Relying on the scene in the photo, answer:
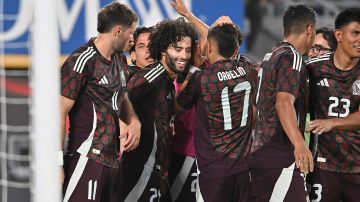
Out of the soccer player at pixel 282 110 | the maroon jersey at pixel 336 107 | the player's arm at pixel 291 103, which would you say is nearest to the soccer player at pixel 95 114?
the soccer player at pixel 282 110

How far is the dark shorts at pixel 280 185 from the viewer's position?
6294 mm

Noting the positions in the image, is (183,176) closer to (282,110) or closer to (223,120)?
(223,120)

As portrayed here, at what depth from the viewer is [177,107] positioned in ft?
22.6

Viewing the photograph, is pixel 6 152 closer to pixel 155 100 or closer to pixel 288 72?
pixel 155 100

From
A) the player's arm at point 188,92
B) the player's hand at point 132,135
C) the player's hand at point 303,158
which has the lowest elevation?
the player's hand at point 303,158

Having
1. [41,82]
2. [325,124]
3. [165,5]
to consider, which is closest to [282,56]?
[325,124]

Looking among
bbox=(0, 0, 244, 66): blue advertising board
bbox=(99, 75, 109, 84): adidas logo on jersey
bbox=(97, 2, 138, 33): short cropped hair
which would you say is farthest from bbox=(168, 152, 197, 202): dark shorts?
bbox=(0, 0, 244, 66): blue advertising board

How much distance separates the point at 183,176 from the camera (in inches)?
286

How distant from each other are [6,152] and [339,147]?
2.96 m

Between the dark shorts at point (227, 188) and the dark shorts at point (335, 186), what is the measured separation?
1.69 feet

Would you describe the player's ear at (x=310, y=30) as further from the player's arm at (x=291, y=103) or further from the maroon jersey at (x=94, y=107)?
the maroon jersey at (x=94, y=107)

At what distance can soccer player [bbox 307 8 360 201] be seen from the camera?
6.69m

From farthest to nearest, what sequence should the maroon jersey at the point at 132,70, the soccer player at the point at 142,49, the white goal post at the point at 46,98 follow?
1. the soccer player at the point at 142,49
2. the maroon jersey at the point at 132,70
3. the white goal post at the point at 46,98

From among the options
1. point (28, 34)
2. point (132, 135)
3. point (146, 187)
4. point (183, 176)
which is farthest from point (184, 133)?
point (28, 34)
